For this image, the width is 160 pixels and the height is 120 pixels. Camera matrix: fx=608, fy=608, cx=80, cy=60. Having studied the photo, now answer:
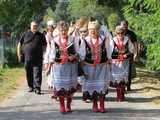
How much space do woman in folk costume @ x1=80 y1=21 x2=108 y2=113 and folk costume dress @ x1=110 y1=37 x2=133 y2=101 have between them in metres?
1.68

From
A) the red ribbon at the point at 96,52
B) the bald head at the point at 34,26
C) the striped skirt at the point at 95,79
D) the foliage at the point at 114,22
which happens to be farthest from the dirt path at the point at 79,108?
the foliage at the point at 114,22

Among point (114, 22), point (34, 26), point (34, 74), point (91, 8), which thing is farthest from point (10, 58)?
point (91, 8)

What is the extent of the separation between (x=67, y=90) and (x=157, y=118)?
1844 millimetres

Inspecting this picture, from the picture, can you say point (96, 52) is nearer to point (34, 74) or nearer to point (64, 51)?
point (64, 51)

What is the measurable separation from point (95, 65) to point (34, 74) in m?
3.92

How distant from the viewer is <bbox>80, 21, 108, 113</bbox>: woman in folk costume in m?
11.6

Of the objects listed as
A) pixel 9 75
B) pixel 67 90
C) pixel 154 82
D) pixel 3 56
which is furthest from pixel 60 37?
pixel 3 56

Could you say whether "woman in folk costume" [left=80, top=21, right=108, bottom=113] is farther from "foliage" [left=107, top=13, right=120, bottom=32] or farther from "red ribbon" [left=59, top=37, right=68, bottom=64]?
"foliage" [left=107, top=13, right=120, bottom=32]

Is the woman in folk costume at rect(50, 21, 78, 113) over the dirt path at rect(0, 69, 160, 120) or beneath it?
over

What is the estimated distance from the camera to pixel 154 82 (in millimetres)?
18078

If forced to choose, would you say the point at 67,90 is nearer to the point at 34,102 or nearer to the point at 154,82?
the point at 34,102

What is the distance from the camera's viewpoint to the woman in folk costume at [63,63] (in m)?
11.6

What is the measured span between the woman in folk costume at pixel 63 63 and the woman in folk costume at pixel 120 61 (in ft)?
6.32

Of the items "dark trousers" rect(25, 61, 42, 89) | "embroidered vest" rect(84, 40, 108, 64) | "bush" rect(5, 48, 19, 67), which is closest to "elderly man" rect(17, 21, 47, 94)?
"dark trousers" rect(25, 61, 42, 89)
